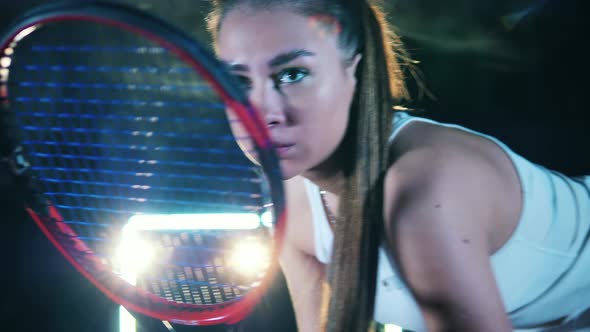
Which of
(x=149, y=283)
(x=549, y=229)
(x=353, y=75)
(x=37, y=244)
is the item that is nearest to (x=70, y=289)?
(x=37, y=244)

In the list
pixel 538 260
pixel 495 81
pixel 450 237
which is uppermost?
pixel 495 81

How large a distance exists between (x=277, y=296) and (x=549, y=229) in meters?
0.52

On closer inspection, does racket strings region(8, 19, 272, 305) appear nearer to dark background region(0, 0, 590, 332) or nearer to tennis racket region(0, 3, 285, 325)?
tennis racket region(0, 3, 285, 325)

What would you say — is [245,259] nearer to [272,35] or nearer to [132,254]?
[132,254]

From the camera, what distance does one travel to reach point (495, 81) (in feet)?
2.77

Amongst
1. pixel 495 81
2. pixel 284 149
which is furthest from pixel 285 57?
pixel 495 81

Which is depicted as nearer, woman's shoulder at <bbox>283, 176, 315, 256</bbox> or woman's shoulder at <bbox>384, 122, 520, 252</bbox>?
woman's shoulder at <bbox>384, 122, 520, 252</bbox>

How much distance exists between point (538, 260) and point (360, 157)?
0.30 meters

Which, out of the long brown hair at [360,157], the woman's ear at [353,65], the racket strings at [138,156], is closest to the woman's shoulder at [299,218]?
the racket strings at [138,156]

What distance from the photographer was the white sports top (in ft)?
2.02

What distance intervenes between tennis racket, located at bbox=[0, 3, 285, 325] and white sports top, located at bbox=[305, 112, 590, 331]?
234 millimetres

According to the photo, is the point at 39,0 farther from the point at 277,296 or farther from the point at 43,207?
the point at 277,296

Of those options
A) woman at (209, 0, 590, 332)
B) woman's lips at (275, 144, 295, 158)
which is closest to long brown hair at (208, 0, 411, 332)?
woman at (209, 0, 590, 332)

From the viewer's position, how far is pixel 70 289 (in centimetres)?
95
